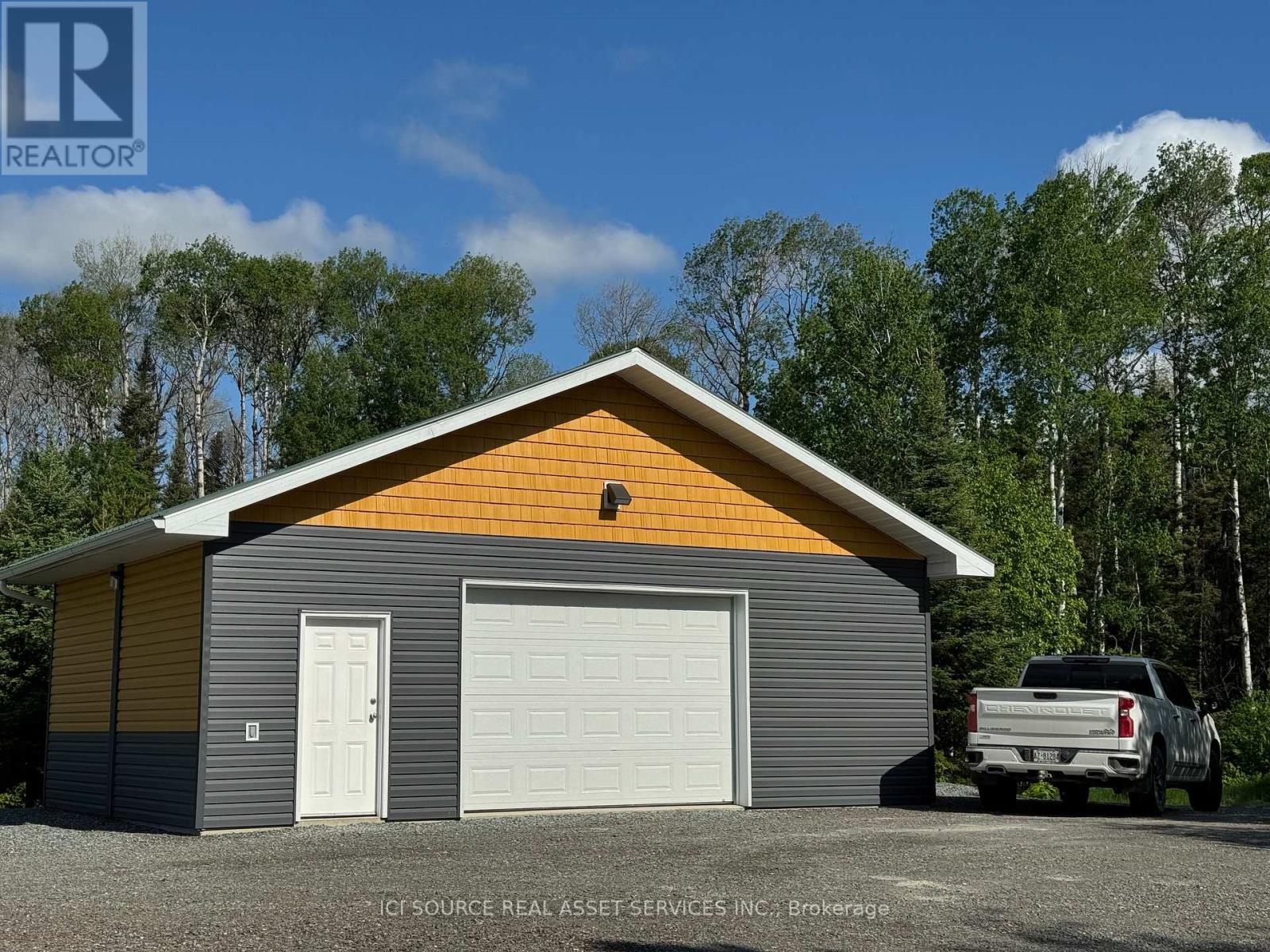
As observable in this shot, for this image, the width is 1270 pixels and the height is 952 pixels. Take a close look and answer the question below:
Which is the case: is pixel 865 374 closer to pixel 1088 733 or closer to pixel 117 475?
pixel 1088 733

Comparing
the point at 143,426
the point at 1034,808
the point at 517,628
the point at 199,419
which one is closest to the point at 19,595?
the point at 517,628

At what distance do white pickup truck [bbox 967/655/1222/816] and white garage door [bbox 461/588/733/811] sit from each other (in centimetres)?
302

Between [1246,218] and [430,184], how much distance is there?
22.4m

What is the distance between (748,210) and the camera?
1601 inches

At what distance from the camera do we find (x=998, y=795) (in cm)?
1549

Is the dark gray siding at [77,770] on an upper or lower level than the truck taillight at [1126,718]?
lower

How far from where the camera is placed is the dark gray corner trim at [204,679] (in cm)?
1301

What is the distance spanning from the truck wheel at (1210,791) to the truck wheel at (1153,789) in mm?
1813

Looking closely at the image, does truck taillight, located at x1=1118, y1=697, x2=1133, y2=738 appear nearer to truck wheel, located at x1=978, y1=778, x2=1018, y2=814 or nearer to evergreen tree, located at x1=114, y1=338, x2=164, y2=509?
truck wheel, located at x1=978, y1=778, x2=1018, y2=814

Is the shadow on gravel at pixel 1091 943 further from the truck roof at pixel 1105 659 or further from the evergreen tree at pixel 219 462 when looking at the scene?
the evergreen tree at pixel 219 462

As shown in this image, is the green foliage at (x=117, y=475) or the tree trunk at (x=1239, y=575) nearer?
the tree trunk at (x=1239, y=575)

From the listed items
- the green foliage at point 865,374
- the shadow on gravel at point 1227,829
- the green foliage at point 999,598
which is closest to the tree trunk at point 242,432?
the green foliage at point 865,374

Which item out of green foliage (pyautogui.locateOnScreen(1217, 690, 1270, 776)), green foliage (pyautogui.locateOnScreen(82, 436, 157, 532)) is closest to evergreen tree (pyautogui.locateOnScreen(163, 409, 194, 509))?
green foliage (pyautogui.locateOnScreen(82, 436, 157, 532))

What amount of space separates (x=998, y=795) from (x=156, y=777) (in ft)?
29.9
